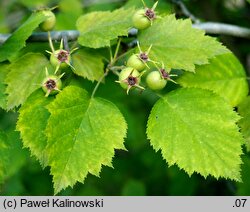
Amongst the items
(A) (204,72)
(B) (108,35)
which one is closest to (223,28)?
(A) (204,72)

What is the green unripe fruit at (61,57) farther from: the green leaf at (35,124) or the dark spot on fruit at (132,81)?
the dark spot on fruit at (132,81)

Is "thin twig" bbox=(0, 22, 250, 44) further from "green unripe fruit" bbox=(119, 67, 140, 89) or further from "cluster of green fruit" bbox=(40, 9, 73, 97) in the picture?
"green unripe fruit" bbox=(119, 67, 140, 89)

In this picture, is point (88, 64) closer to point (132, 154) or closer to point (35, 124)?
point (35, 124)

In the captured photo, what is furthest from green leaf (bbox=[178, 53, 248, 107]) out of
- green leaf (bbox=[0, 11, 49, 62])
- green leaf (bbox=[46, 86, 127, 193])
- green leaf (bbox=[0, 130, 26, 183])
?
green leaf (bbox=[0, 130, 26, 183])

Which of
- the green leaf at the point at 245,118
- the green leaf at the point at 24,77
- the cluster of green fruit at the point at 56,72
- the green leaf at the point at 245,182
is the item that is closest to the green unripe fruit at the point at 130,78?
the cluster of green fruit at the point at 56,72

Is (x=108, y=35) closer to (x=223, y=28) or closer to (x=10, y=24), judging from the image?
(x=223, y=28)

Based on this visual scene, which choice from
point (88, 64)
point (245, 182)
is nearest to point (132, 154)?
point (245, 182)
